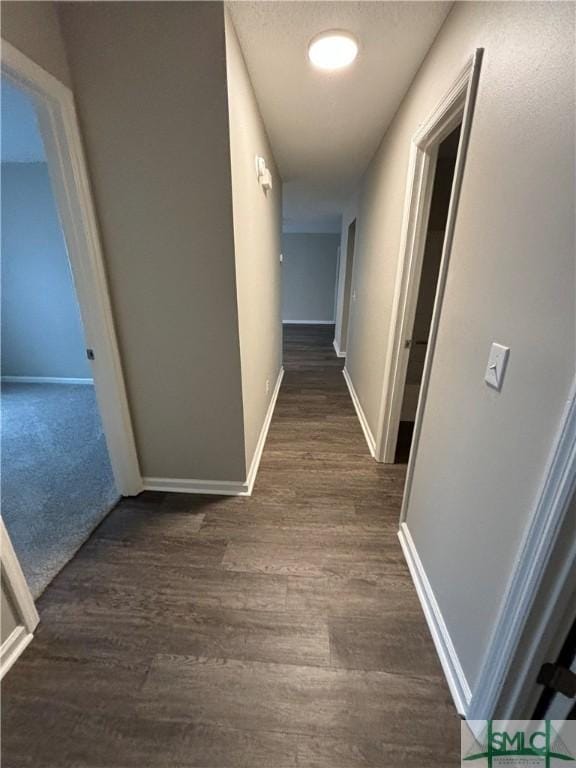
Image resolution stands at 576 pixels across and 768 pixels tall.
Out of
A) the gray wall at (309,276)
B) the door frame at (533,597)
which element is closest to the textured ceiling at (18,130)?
the door frame at (533,597)

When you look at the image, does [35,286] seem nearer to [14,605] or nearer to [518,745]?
[14,605]

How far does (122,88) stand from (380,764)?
256cm

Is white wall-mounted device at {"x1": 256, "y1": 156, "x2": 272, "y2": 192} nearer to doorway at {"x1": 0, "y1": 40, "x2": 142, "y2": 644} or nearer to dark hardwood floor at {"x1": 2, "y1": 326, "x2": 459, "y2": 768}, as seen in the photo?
doorway at {"x1": 0, "y1": 40, "x2": 142, "y2": 644}

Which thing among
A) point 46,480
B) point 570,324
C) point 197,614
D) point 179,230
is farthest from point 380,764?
point 46,480

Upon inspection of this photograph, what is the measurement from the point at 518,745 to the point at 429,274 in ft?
8.58

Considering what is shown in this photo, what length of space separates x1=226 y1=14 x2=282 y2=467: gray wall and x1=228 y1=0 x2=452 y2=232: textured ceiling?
110 millimetres

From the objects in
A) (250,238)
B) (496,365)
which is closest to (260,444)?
(250,238)

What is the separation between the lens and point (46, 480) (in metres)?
2.05

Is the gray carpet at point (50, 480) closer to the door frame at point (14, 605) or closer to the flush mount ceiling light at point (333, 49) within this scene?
the door frame at point (14, 605)

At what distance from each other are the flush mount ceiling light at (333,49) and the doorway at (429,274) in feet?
3.30

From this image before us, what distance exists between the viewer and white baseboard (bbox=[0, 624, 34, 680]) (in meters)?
1.10

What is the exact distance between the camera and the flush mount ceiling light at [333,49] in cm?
132

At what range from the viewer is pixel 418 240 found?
1.73 metres

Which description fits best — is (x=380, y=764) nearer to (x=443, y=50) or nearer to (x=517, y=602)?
(x=517, y=602)
